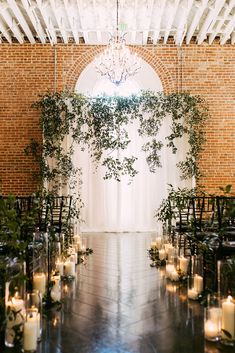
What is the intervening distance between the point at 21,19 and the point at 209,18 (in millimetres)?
3714

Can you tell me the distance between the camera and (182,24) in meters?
8.25

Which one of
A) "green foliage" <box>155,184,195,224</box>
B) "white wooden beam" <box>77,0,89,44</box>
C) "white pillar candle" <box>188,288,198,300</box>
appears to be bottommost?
"white pillar candle" <box>188,288,198,300</box>

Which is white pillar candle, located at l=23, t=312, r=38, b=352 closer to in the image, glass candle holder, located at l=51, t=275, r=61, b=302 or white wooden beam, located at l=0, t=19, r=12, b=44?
glass candle holder, located at l=51, t=275, r=61, b=302

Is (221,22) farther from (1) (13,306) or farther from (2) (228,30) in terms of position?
(1) (13,306)

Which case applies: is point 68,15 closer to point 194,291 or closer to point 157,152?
point 157,152

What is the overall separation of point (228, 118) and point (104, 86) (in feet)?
9.87

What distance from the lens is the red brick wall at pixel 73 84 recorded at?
360 inches

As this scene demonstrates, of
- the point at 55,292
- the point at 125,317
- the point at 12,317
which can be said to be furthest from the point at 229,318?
the point at 55,292

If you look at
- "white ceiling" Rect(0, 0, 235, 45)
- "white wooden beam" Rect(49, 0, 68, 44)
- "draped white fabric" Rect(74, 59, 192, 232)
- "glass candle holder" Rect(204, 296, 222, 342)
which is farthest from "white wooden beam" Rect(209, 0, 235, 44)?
"glass candle holder" Rect(204, 296, 222, 342)

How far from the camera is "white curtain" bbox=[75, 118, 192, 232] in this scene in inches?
368

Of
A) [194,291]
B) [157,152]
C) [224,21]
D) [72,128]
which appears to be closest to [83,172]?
[72,128]

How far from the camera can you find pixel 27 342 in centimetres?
247

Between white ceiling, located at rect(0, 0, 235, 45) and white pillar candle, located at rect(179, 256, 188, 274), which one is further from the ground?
white ceiling, located at rect(0, 0, 235, 45)

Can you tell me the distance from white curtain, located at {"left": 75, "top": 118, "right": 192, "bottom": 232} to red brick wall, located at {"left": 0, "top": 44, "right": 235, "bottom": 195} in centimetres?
119
